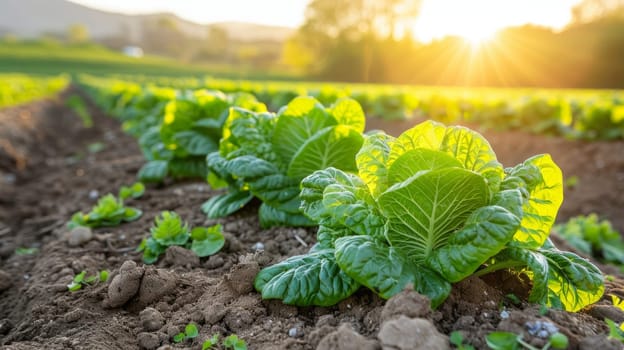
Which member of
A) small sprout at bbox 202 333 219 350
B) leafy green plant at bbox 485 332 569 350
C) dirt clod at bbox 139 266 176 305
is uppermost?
leafy green plant at bbox 485 332 569 350

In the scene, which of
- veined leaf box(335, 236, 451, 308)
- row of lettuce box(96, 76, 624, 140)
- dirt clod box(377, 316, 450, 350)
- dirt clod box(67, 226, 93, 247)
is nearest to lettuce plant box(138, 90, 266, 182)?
dirt clod box(67, 226, 93, 247)

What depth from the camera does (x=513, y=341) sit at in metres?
1.74

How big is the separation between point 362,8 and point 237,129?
6216cm

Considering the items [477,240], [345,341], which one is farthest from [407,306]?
[477,240]

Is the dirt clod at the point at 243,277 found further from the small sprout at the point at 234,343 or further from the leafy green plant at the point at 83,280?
the leafy green plant at the point at 83,280

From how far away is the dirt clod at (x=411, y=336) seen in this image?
1.70 m

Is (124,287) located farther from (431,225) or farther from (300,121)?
(431,225)

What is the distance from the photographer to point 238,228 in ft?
11.5

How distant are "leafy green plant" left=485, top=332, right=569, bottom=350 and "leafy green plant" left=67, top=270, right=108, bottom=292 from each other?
2.12m

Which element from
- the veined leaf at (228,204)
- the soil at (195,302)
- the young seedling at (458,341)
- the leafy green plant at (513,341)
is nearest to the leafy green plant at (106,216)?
the soil at (195,302)

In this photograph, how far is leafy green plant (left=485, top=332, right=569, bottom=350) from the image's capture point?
5.57 ft

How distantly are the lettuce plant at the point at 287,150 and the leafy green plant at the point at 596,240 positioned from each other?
2857 millimetres

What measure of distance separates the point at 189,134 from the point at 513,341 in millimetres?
3779

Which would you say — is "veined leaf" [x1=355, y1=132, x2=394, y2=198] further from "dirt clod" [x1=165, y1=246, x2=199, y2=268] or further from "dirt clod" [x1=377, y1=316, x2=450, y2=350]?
"dirt clod" [x1=165, y1=246, x2=199, y2=268]
